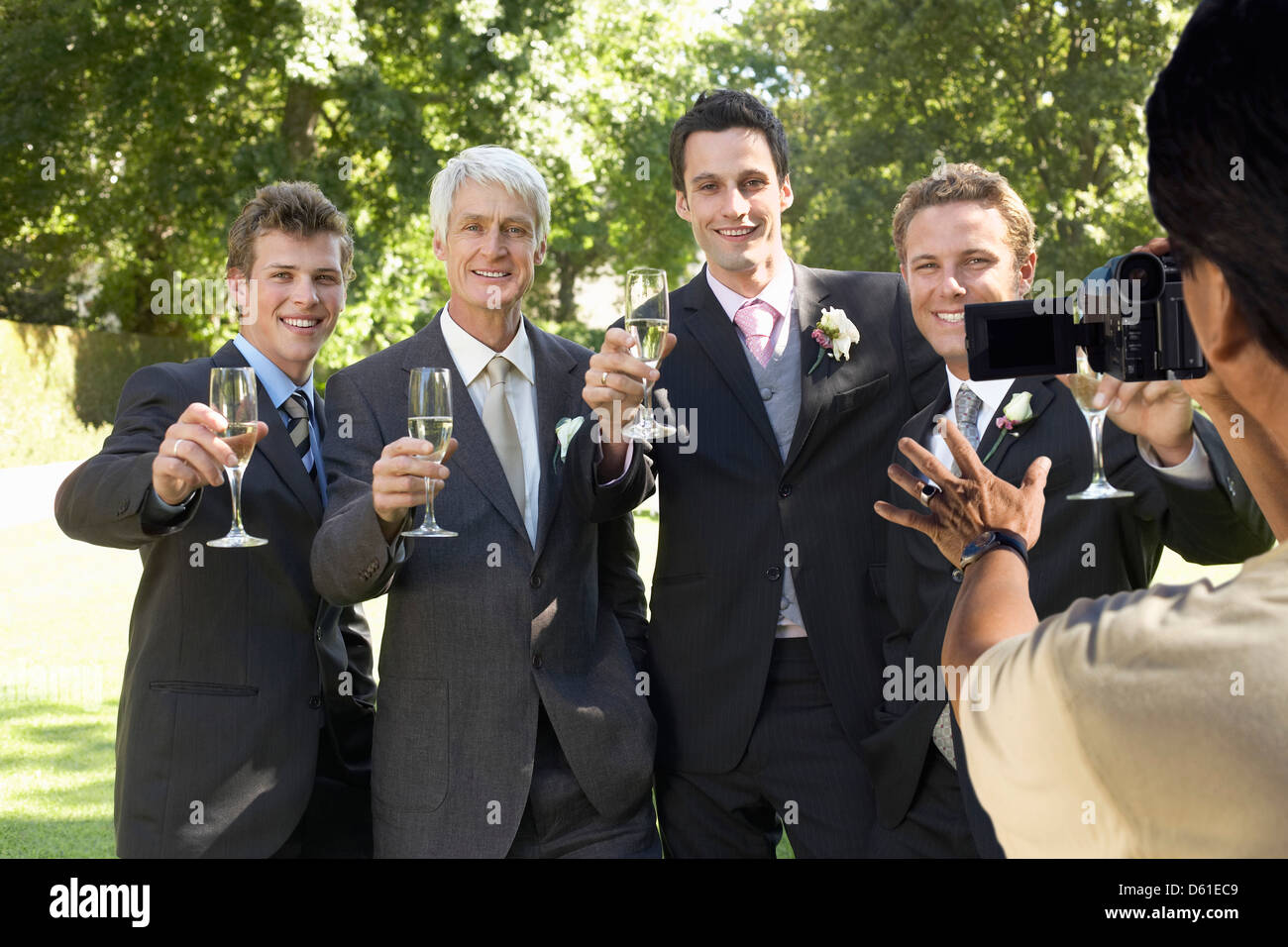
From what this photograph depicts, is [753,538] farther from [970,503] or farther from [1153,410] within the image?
[970,503]

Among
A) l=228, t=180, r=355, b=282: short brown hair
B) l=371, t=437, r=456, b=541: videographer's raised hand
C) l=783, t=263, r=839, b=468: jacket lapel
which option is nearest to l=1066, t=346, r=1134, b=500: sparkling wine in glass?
l=783, t=263, r=839, b=468: jacket lapel

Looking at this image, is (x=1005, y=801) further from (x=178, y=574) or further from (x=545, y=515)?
(x=178, y=574)

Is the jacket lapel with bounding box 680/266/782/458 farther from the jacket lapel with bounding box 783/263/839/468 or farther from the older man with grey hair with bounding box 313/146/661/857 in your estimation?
the older man with grey hair with bounding box 313/146/661/857

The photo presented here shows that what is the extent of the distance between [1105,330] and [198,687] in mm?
2817

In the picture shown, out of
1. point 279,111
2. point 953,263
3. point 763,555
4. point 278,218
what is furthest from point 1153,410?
point 279,111

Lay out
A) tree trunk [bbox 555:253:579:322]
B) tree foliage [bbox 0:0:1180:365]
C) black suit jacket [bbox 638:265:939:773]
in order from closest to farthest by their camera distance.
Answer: black suit jacket [bbox 638:265:939:773] → tree foliage [bbox 0:0:1180:365] → tree trunk [bbox 555:253:579:322]

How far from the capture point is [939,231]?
13.0 ft

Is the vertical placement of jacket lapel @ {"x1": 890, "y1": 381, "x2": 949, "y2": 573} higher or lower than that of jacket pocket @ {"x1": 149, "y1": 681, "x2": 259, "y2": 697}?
higher

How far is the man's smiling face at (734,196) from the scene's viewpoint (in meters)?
4.27

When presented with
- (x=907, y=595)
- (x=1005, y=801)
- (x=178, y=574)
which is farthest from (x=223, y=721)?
(x=1005, y=801)

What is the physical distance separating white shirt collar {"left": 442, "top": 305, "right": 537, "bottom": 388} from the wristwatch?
2.20 metres

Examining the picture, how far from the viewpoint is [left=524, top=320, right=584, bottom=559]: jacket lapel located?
153 inches

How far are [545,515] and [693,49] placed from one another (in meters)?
37.2

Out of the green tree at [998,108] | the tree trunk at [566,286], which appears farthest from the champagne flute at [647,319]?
the tree trunk at [566,286]
